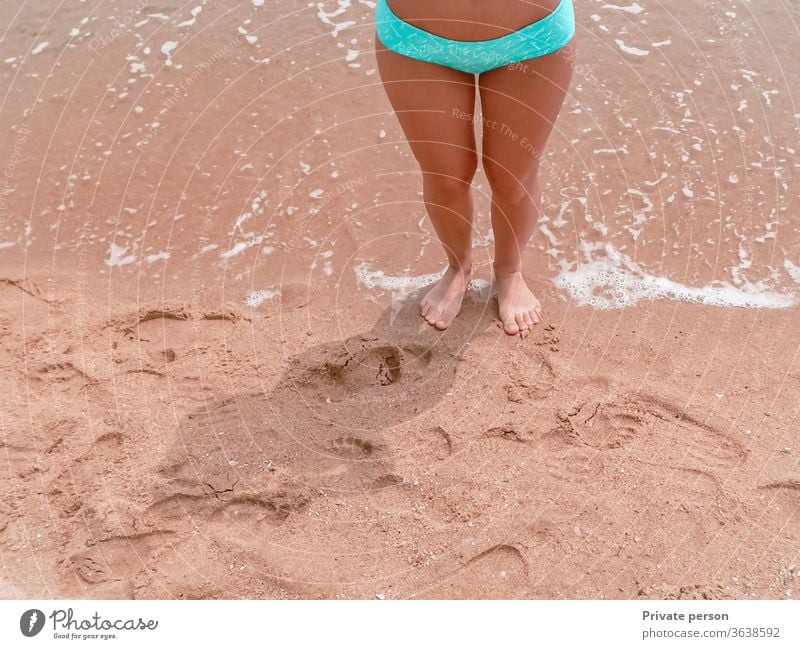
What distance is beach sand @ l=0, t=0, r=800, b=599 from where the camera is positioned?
2.21m

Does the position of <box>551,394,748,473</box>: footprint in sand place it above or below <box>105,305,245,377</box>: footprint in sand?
below

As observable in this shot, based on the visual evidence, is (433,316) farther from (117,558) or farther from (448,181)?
(117,558)

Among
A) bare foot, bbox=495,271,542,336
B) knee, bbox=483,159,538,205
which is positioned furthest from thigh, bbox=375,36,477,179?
bare foot, bbox=495,271,542,336

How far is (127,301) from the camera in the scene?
3.11 meters

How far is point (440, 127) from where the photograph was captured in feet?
7.64

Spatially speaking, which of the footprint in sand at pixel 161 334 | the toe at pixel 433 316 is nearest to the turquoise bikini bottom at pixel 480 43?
the toe at pixel 433 316

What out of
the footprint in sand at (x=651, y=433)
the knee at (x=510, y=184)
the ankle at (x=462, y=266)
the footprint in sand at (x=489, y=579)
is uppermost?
the knee at (x=510, y=184)

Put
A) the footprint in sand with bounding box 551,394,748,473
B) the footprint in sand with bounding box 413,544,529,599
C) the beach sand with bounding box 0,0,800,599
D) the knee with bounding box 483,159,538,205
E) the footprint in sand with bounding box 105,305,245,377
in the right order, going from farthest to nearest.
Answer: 1. the footprint in sand with bounding box 105,305,245,377
2. the knee with bounding box 483,159,538,205
3. the footprint in sand with bounding box 551,394,748,473
4. the beach sand with bounding box 0,0,800,599
5. the footprint in sand with bounding box 413,544,529,599

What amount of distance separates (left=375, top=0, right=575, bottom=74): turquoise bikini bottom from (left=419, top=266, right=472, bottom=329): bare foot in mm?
901

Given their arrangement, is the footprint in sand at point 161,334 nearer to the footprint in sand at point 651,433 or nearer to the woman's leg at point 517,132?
the woman's leg at point 517,132

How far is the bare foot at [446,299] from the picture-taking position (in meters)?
2.88

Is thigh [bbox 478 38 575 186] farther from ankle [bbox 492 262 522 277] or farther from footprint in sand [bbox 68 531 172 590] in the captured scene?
footprint in sand [bbox 68 531 172 590]

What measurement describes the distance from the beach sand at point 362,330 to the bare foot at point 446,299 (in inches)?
2.2

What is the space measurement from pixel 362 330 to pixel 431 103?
0.99 meters
